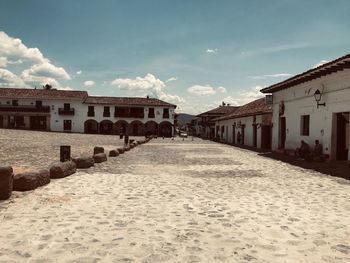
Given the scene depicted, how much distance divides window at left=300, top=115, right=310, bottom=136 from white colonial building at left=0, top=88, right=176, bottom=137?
31.4m

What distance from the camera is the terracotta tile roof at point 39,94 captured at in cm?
4981

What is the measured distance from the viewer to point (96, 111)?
5388 centimetres

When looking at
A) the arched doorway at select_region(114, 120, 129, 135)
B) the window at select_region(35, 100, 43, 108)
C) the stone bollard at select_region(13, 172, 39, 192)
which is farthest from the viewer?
the arched doorway at select_region(114, 120, 129, 135)

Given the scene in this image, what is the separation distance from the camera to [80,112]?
53094 millimetres

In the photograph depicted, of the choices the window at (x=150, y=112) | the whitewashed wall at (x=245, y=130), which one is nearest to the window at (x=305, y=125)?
the whitewashed wall at (x=245, y=130)

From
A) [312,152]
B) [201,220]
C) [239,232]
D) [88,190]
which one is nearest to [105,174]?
[88,190]

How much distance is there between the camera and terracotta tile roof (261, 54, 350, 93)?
40.4 feet

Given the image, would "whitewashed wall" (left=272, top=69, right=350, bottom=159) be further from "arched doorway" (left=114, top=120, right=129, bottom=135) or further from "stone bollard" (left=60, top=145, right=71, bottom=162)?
"arched doorway" (left=114, top=120, right=129, bottom=135)

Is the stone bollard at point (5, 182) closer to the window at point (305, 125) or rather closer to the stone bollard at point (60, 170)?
the stone bollard at point (60, 170)

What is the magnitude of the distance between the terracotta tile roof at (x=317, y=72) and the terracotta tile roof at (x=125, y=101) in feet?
119

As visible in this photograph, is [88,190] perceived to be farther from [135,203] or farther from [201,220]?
[201,220]

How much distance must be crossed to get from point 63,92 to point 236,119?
102 feet

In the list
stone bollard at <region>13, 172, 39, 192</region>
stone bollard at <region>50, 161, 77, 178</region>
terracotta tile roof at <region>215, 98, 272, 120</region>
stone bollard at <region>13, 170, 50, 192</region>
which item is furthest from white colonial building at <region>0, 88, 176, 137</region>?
stone bollard at <region>13, 172, 39, 192</region>

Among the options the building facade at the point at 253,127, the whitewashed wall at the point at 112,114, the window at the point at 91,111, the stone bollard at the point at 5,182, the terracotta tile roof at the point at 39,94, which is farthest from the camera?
the window at the point at 91,111
